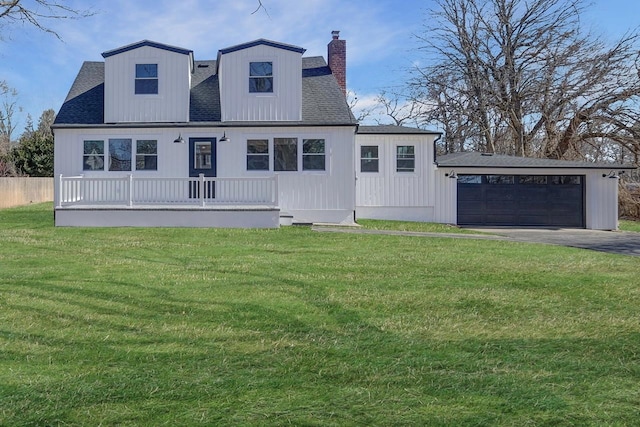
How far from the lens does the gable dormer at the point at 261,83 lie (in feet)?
49.9

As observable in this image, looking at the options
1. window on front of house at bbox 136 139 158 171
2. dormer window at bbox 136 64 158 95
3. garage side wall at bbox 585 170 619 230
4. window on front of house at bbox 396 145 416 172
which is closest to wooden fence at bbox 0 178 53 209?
window on front of house at bbox 136 139 158 171

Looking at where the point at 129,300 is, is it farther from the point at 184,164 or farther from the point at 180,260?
the point at 184,164

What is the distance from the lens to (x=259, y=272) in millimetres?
7281

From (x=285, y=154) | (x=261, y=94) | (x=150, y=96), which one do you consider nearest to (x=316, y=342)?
(x=285, y=154)

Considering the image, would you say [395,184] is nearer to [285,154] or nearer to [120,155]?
[285,154]

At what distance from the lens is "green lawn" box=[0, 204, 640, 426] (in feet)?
9.43

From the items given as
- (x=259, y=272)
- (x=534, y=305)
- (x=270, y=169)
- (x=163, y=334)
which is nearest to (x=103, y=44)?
(x=270, y=169)

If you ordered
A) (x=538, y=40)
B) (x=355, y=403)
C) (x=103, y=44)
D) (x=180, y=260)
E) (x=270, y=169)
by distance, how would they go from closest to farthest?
1. (x=355, y=403)
2. (x=180, y=260)
3. (x=270, y=169)
4. (x=103, y=44)
5. (x=538, y=40)

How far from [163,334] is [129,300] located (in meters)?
1.38

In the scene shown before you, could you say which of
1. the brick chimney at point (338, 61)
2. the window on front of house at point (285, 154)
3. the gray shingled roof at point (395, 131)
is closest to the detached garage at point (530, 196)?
the gray shingled roof at point (395, 131)

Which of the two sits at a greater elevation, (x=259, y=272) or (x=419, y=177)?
(x=419, y=177)

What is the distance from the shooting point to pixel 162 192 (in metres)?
14.9

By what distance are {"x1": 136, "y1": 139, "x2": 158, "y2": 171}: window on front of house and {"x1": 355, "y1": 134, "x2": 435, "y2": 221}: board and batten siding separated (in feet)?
24.1

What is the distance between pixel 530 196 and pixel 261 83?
1128 centimetres
